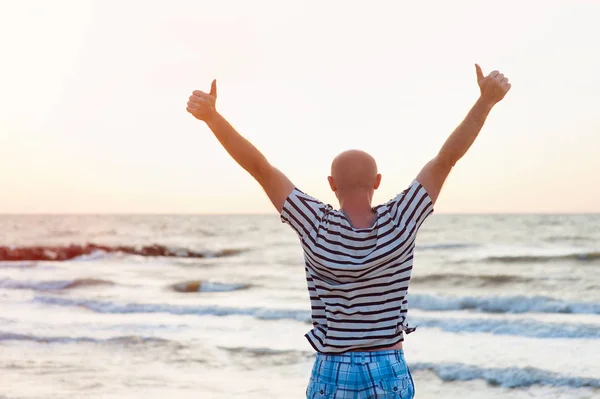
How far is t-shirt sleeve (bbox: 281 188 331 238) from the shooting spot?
2646mm

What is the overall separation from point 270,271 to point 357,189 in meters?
22.0

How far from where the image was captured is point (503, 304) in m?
16.4

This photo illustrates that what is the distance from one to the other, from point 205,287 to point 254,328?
24.5 ft

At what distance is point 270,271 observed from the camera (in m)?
24.6

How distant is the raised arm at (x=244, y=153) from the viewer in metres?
2.72

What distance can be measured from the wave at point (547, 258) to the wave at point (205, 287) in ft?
34.6

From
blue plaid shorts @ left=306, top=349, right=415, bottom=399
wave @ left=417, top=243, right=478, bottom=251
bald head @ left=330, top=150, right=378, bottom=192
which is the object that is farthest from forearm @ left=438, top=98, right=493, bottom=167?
wave @ left=417, top=243, right=478, bottom=251

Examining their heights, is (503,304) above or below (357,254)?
above

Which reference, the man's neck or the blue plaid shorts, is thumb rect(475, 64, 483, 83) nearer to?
the man's neck

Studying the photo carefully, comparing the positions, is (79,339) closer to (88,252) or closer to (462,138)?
(462,138)

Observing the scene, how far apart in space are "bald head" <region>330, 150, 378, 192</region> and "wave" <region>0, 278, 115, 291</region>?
17.4m

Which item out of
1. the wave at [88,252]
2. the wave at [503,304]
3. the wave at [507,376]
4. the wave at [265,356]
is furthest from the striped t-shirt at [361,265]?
the wave at [88,252]

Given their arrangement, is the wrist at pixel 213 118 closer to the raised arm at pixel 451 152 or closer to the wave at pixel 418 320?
the raised arm at pixel 451 152

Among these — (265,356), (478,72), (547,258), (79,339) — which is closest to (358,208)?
(478,72)
